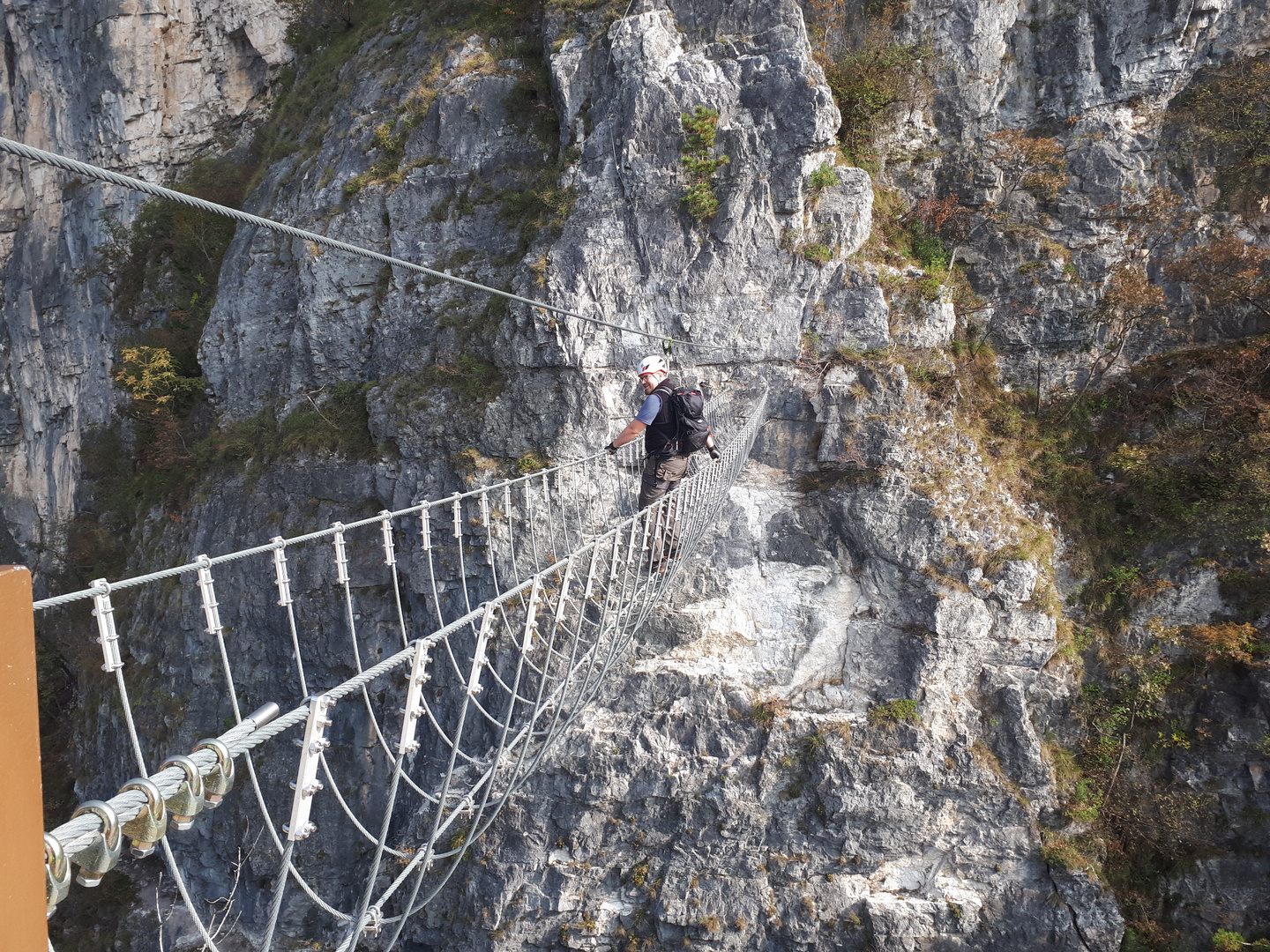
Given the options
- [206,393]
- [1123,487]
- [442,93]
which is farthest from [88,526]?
[1123,487]

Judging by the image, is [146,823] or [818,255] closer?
[146,823]

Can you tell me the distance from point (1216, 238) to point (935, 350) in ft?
11.2

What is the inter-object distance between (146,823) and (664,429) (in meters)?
3.55

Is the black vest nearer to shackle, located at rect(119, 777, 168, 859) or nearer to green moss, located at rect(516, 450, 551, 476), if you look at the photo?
green moss, located at rect(516, 450, 551, 476)

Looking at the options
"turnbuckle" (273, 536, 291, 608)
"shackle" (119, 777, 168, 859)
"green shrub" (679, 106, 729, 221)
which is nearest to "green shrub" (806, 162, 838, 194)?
"green shrub" (679, 106, 729, 221)

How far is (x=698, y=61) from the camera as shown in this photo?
6770mm

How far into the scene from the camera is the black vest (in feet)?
13.8

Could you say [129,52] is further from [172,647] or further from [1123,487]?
[1123,487]

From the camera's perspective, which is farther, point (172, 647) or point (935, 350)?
point (172, 647)

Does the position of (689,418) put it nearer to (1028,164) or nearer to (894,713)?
(894,713)

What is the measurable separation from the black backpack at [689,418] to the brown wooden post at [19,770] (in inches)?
144

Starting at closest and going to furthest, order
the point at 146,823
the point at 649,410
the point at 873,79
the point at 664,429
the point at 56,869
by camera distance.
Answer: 1. the point at 56,869
2. the point at 146,823
3. the point at 649,410
4. the point at 664,429
5. the point at 873,79

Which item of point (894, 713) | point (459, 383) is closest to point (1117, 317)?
point (894, 713)

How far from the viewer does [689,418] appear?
4.16 m
